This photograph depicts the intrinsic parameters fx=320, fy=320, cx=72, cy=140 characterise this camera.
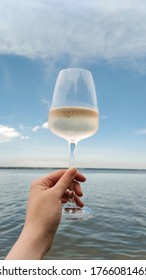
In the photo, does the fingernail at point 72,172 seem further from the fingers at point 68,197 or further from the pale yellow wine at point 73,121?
the fingers at point 68,197

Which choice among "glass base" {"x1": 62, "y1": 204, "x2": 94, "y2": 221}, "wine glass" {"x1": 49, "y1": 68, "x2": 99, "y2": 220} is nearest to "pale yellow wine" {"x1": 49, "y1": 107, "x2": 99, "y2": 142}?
"wine glass" {"x1": 49, "y1": 68, "x2": 99, "y2": 220}

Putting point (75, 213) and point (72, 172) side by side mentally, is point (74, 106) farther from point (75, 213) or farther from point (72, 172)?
point (75, 213)

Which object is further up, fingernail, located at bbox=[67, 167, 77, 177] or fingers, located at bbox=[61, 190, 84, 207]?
fingernail, located at bbox=[67, 167, 77, 177]

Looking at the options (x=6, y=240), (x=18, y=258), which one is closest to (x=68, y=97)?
(x=18, y=258)

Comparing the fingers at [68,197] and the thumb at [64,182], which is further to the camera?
the fingers at [68,197]

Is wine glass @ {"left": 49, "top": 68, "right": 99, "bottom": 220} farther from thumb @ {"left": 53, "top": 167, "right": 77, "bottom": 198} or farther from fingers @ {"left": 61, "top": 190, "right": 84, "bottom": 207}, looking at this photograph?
thumb @ {"left": 53, "top": 167, "right": 77, "bottom": 198}

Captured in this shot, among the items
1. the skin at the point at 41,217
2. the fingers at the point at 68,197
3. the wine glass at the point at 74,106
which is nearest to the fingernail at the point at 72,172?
the skin at the point at 41,217
